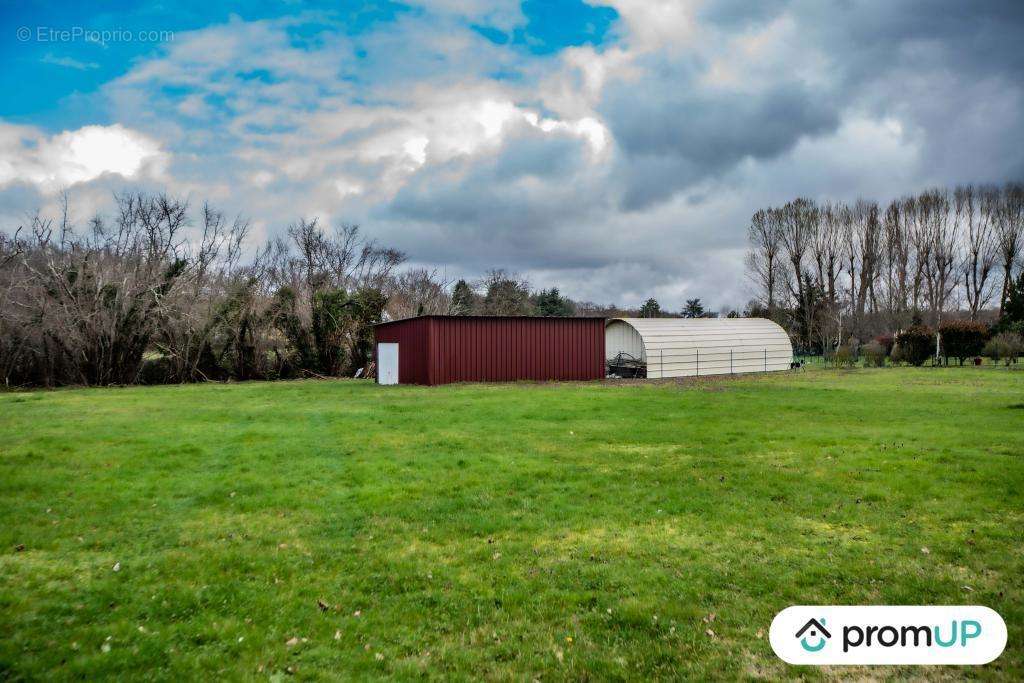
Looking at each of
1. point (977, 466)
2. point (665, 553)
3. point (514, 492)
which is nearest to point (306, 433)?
point (514, 492)

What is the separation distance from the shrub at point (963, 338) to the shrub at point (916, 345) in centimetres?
89

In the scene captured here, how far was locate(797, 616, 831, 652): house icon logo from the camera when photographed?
14.8 ft

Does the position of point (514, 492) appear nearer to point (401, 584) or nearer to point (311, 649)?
point (401, 584)

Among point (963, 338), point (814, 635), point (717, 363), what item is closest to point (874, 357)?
point (963, 338)

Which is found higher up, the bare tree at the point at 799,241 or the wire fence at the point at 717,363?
the bare tree at the point at 799,241

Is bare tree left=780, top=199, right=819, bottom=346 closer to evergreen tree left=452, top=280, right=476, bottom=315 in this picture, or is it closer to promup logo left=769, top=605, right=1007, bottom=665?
evergreen tree left=452, top=280, right=476, bottom=315

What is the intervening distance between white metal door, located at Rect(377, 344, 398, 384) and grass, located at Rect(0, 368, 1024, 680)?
16.0m

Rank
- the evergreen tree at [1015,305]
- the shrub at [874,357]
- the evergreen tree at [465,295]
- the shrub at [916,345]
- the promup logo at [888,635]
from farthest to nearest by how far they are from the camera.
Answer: the evergreen tree at [465,295]
the shrub at [874,357]
the shrub at [916,345]
the evergreen tree at [1015,305]
the promup logo at [888,635]

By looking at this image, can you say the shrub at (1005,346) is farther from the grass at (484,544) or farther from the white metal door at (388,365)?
the white metal door at (388,365)

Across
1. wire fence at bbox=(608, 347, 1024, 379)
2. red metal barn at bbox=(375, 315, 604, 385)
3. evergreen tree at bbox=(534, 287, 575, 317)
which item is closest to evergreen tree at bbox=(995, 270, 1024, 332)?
wire fence at bbox=(608, 347, 1024, 379)

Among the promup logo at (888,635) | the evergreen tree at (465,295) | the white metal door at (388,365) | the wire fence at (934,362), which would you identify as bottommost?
the promup logo at (888,635)

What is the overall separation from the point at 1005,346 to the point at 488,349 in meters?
30.8

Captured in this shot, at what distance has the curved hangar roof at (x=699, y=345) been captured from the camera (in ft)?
106

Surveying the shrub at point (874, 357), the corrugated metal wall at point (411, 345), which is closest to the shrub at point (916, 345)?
the shrub at point (874, 357)
